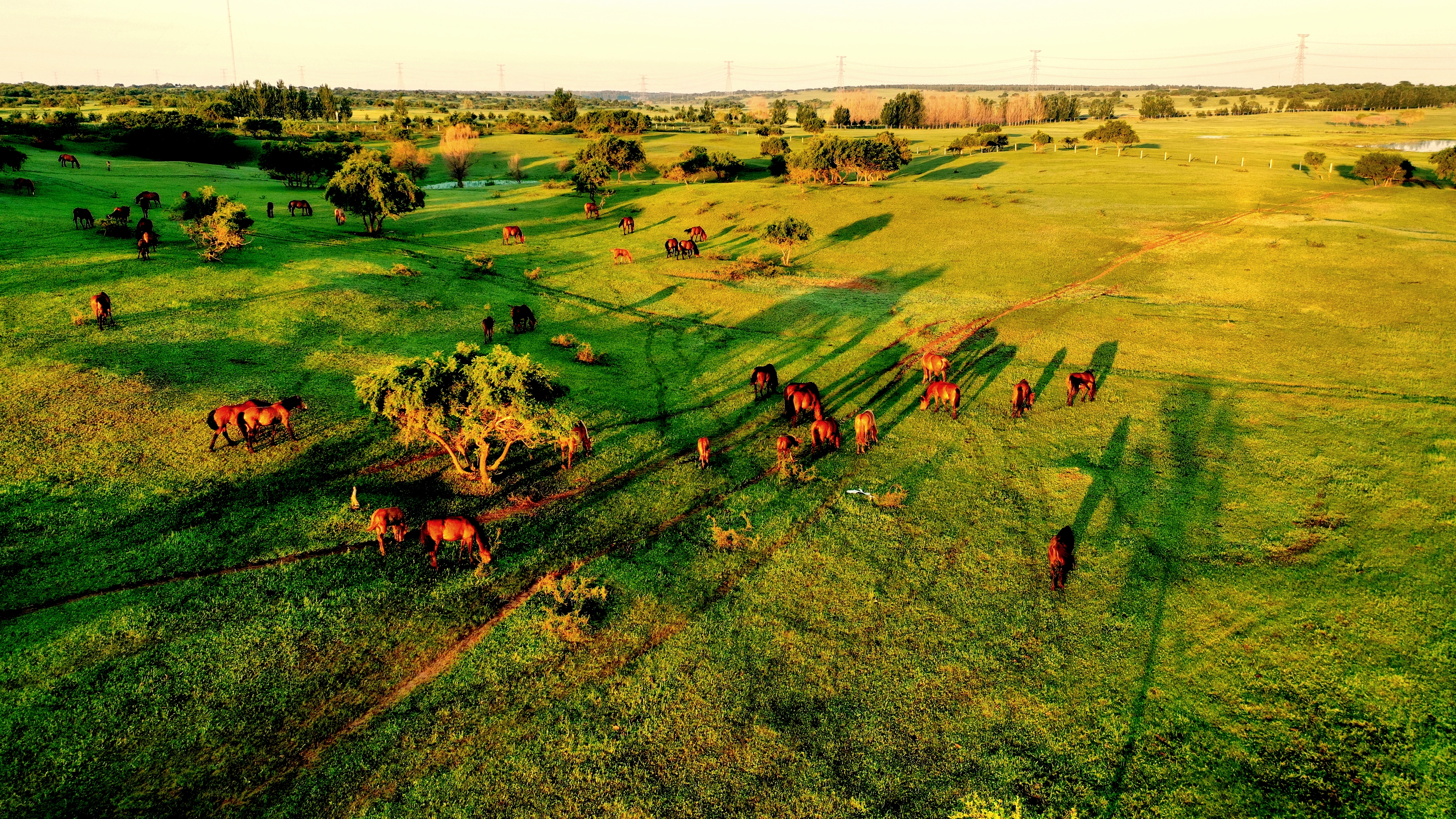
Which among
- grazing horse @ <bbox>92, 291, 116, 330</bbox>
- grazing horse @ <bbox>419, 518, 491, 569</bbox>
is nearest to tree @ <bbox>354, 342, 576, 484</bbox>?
grazing horse @ <bbox>419, 518, 491, 569</bbox>

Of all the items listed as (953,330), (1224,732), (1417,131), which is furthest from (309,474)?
(1417,131)

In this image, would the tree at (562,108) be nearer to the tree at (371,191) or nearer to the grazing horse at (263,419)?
the tree at (371,191)

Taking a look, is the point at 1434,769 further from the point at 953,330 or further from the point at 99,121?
the point at 99,121

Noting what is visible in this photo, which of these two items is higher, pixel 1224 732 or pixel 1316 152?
pixel 1316 152

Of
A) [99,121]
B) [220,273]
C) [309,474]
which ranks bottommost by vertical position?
[309,474]

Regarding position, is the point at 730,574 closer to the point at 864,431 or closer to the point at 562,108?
the point at 864,431

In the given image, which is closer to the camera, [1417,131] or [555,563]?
[555,563]

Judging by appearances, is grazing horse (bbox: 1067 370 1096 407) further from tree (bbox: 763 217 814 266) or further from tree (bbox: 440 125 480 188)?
tree (bbox: 440 125 480 188)
